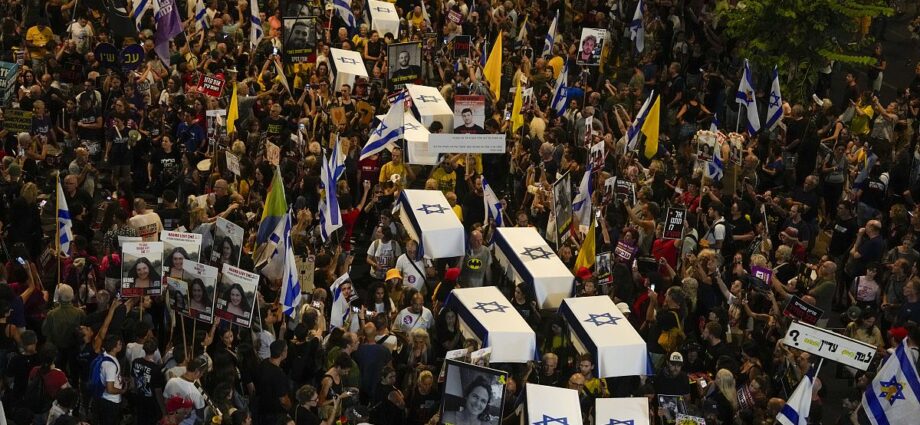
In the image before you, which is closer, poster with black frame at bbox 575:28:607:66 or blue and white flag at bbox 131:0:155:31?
blue and white flag at bbox 131:0:155:31

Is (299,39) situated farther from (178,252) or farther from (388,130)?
(178,252)

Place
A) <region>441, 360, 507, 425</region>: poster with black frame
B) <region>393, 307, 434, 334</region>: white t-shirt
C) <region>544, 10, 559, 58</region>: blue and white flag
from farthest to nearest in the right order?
<region>544, 10, 559, 58</region>: blue and white flag → <region>393, 307, 434, 334</region>: white t-shirt → <region>441, 360, 507, 425</region>: poster with black frame

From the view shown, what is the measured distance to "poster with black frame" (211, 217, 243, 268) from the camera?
54.0 feet

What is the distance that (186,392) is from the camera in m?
13.6

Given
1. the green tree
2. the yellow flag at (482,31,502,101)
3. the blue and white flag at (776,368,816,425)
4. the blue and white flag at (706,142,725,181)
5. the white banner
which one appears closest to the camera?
the blue and white flag at (776,368,816,425)

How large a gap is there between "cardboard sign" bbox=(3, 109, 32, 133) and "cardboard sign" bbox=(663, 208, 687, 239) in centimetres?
928

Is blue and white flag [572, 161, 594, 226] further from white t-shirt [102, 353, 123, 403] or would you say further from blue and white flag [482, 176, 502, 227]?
white t-shirt [102, 353, 123, 403]

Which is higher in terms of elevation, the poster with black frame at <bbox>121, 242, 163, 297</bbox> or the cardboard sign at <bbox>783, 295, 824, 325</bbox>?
the poster with black frame at <bbox>121, 242, 163, 297</bbox>

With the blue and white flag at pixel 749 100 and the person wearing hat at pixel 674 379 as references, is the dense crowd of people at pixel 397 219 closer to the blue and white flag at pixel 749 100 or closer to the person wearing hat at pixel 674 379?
the person wearing hat at pixel 674 379

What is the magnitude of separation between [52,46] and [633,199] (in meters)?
11.2

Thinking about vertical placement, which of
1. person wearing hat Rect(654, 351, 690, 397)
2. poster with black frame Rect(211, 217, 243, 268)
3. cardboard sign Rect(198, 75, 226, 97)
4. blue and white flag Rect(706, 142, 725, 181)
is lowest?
person wearing hat Rect(654, 351, 690, 397)

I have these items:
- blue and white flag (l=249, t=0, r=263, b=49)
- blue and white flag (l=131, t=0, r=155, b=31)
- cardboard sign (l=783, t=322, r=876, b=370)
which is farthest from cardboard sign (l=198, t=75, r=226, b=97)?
cardboard sign (l=783, t=322, r=876, b=370)

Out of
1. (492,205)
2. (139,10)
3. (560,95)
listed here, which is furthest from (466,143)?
(139,10)

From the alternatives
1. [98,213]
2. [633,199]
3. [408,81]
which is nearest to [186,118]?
[98,213]
